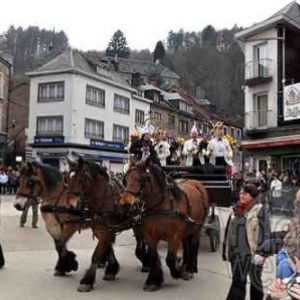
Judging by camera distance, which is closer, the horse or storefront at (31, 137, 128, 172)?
the horse

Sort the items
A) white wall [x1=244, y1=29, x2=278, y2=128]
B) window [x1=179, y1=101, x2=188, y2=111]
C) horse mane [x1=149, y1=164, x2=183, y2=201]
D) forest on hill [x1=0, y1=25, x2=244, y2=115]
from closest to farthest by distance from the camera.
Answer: horse mane [x1=149, y1=164, x2=183, y2=201] < white wall [x1=244, y1=29, x2=278, y2=128] < window [x1=179, y1=101, x2=188, y2=111] < forest on hill [x1=0, y1=25, x2=244, y2=115]

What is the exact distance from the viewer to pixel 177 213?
331 inches

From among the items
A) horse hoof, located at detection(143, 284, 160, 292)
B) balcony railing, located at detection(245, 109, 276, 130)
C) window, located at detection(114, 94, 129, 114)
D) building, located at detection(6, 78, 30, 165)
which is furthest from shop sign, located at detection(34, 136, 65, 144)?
horse hoof, located at detection(143, 284, 160, 292)

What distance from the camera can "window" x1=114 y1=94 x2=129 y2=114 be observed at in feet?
167

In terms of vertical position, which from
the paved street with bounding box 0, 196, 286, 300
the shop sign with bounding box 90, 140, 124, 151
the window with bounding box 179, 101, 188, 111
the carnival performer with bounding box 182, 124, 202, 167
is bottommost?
the paved street with bounding box 0, 196, 286, 300

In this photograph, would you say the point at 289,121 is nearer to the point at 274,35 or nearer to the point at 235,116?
the point at 274,35

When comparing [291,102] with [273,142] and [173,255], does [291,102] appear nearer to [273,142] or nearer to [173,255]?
[273,142]

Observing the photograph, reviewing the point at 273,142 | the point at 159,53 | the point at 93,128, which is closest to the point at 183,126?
the point at 93,128

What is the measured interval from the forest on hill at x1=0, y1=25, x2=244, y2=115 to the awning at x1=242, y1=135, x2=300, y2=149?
30.4m

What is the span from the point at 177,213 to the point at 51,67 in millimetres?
40943

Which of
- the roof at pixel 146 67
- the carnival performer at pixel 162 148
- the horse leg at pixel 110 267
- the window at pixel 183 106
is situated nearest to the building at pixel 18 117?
the window at pixel 183 106

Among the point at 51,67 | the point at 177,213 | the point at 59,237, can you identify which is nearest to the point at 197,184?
the point at 177,213

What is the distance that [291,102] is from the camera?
27.3 meters

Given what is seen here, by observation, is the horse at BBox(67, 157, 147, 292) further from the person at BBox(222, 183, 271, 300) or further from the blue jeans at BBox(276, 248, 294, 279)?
the blue jeans at BBox(276, 248, 294, 279)
